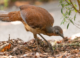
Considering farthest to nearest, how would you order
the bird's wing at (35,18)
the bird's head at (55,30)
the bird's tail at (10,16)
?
the bird's tail at (10,16)
the bird's head at (55,30)
the bird's wing at (35,18)

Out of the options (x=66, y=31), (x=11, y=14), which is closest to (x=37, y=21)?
(x=11, y=14)

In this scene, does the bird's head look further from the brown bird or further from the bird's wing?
the bird's wing

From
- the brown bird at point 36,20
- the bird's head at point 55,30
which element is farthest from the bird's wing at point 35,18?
the bird's head at point 55,30

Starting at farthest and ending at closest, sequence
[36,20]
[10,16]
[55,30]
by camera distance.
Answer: [10,16] < [55,30] < [36,20]

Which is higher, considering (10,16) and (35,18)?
(10,16)

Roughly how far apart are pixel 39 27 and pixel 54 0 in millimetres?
7122

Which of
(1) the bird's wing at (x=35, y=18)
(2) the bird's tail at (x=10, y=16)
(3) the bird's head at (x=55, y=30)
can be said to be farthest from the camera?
(2) the bird's tail at (x=10, y=16)

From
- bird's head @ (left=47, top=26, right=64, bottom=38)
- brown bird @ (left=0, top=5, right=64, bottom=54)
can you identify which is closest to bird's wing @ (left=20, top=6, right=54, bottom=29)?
brown bird @ (left=0, top=5, right=64, bottom=54)

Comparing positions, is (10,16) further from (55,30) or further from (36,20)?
(55,30)

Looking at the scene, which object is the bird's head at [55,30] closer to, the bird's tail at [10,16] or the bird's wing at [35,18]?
the bird's wing at [35,18]

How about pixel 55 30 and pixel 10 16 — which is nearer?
pixel 55 30

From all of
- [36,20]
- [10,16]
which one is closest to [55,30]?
[36,20]

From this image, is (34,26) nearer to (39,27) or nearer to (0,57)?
(39,27)

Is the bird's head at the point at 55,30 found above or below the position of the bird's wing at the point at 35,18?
below
